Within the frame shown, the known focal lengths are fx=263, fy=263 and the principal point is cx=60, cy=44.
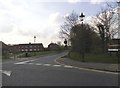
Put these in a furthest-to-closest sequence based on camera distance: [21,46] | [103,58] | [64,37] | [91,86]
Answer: [21,46]
[64,37]
[103,58]
[91,86]

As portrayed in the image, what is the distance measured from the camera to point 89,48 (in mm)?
41531

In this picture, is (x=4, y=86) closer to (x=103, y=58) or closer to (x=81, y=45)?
(x=103, y=58)

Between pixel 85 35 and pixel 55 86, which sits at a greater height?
pixel 85 35

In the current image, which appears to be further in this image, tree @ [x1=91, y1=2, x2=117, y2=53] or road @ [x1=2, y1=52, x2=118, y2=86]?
tree @ [x1=91, y1=2, x2=117, y2=53]

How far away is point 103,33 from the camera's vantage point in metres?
43.8

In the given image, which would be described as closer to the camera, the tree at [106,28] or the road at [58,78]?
the road at [58,78]

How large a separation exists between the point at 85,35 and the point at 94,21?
36.6 ft

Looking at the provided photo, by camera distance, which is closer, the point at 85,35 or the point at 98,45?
the point at 85,35

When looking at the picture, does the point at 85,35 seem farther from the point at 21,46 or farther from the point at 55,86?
the point at 21,46

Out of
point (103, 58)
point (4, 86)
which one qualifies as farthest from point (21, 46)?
point (4, 86)

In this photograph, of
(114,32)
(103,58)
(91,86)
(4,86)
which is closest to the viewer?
(91,86)

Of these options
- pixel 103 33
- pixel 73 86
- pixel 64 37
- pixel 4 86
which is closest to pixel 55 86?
pixel 73 86

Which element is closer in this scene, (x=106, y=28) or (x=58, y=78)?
(x=58, y=78)

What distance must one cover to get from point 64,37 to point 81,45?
1032 inches
